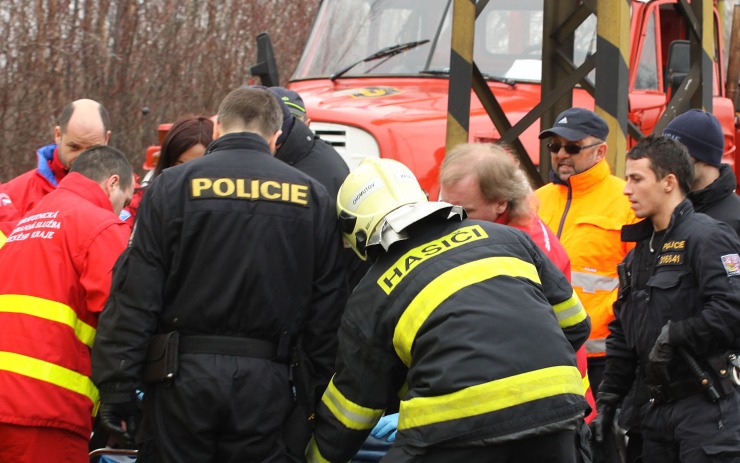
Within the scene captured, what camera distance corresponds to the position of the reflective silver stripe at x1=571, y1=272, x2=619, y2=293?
4910 millimetres

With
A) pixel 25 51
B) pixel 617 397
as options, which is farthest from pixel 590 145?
pixel 25 51

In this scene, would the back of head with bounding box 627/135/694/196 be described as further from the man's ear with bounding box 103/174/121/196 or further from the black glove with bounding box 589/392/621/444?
the man's ear with bounding box 103/174/121/196

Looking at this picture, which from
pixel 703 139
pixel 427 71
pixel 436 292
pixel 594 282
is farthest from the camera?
pixel 427 71

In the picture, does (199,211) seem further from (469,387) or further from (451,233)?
(469,387)

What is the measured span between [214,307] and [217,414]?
343 mm

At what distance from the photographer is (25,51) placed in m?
10.5

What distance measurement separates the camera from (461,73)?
6.21 m

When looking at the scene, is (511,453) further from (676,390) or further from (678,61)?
(678,61)

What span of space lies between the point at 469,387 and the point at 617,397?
6.36 feet

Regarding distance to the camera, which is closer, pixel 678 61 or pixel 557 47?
pixel 557 47

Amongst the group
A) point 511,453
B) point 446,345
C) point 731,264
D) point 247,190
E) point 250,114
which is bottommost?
point 511,453

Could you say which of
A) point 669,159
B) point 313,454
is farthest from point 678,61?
point 313,454

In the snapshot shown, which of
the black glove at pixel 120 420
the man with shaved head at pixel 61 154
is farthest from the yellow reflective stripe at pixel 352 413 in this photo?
the man with shaved head at pixel 61 154

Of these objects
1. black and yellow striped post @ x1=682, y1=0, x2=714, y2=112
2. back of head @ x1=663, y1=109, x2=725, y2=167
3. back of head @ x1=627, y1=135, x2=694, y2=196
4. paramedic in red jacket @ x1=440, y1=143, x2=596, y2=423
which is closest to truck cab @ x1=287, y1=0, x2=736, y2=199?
black and yellow striped post @ x1=682, y1=0, x2=714, y2=112
